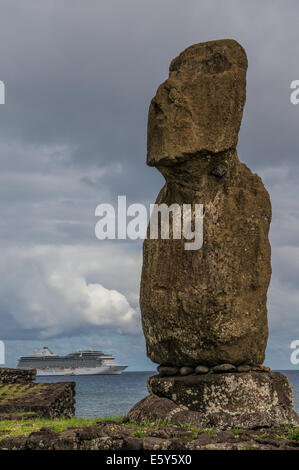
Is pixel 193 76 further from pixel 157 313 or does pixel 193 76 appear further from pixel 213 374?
pixel 213 374

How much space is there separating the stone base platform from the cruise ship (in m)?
103

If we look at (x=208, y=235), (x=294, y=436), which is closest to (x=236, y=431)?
(x=294, y=436)

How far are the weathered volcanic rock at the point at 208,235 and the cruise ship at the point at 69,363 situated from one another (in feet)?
339

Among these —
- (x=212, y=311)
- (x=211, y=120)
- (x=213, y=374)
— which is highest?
(x=211, y=120)

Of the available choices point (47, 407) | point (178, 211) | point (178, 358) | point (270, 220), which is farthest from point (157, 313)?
point (47, 407)

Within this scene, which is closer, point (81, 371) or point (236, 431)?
point (236, 431)

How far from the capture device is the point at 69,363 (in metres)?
114

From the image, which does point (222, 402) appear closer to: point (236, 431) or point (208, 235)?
point (236, 431)

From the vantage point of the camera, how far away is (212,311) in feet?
38.2

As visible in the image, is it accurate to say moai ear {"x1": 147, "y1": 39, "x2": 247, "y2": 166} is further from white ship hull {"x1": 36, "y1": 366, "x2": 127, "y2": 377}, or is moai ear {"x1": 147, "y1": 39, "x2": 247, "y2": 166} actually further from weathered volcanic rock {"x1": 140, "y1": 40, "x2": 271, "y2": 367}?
white ship hull {"x1": 36, "y1": 366, "x2": 127, "y2": 377}

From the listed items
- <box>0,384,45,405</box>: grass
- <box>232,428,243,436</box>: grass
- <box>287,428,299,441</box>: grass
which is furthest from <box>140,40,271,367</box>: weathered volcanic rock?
<box>0,384,45,405</box>: grass

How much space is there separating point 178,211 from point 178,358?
111 inches

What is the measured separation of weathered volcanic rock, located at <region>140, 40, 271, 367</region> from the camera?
1165 centimetres

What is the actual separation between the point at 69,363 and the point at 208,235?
105390mm
